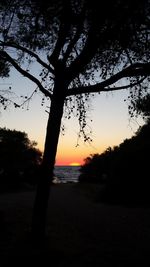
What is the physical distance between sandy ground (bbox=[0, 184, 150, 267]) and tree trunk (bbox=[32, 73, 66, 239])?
534 millimetres

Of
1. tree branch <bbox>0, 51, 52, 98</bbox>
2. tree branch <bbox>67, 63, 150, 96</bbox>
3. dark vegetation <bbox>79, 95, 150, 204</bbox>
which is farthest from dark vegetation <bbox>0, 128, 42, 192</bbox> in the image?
tree branch <bbox>67, 63, 150, 96</bbox>

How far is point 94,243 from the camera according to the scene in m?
10.8

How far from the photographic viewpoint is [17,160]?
123 feet

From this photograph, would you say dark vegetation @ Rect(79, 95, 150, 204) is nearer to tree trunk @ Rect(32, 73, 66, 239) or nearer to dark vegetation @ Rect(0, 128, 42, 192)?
tree trunk @ Rect(32, 73, 66, 239)

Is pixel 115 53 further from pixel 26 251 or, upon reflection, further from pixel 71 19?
pixel 26 251

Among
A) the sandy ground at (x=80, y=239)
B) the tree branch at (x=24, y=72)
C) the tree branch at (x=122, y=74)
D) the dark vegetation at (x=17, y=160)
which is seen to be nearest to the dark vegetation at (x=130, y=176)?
the sandy ground at (x=80, y=239)

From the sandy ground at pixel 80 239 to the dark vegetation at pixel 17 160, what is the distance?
54.6 feet

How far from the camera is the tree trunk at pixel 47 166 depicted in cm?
971

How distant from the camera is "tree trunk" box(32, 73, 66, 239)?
9.71m

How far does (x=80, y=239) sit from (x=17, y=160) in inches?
1053

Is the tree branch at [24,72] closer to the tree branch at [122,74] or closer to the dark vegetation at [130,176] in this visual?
the tree branch at [122,74]

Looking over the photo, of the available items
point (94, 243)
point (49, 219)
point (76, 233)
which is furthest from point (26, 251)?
point (49, 219)

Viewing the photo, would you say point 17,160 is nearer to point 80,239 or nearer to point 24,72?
point 80,239

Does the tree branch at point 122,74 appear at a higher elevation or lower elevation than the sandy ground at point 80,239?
higher
